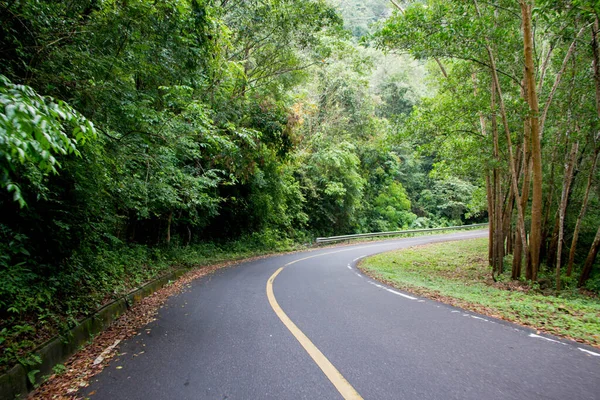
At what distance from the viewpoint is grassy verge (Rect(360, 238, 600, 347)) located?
5004mm

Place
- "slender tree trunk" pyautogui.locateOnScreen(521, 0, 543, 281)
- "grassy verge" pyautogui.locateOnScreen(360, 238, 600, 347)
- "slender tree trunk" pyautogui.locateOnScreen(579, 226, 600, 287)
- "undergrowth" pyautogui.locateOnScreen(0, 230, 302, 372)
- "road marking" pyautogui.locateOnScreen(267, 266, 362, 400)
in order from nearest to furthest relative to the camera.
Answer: "road marking" pyautogui.locateOnScreen(267, 266, 362, 400) < "undergrowth" pyautogui.locateOnScreen(0, 230, 302, 372) < "grassy verge" pyautogui.locateOnScreen(360, 238, 600, 347) < "slender tree trunk" pyautogui.locateOnScreen(521, 0, 543, 281) < "slender tree trunk" pyautogui.locateOnScreen(579, 226, 600, 287)

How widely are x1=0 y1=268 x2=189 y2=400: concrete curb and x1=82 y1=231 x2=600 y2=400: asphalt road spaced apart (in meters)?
0.66

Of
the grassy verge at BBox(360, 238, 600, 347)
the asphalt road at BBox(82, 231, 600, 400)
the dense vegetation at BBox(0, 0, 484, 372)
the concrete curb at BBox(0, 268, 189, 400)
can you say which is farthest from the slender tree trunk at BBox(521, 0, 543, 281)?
the concrete curb at BBox(0, 268, 189, 400)

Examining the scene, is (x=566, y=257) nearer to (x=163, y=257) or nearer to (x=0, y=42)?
(x=163, y=257)

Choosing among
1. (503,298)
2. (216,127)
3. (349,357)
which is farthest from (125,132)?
(503,298)

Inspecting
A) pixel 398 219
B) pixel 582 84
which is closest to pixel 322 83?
pixel 398 219

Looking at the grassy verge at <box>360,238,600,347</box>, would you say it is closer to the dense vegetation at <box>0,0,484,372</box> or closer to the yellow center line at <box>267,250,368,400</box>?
the yellow center line at <box>267,250,368,400</box>

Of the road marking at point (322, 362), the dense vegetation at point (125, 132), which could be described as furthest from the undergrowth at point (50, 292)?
the road marking at point (322, 362)

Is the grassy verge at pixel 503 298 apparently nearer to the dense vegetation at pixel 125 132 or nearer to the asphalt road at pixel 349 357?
Answer: the asphalt road at pixel 349 357

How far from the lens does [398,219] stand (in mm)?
33406

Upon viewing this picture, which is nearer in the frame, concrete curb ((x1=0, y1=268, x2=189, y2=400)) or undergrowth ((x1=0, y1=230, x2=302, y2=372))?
concrete curb ((x1=0, y1=268, x2=189, y2=400))

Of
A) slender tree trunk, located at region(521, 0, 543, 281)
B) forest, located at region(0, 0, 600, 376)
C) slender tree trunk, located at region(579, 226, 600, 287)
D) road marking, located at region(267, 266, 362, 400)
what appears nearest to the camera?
road marking, located at region(267, 266, 362, 400)

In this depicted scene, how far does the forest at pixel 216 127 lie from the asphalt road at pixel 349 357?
142 centimetres

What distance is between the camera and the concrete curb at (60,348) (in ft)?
10.2
